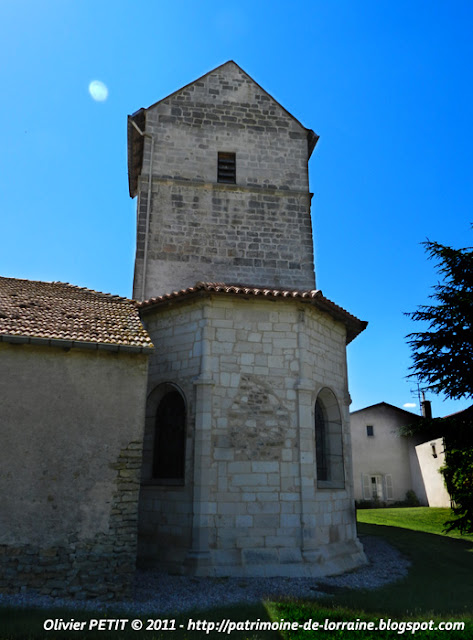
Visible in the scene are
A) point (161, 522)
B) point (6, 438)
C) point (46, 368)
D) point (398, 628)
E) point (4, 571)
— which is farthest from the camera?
point (161, 522)

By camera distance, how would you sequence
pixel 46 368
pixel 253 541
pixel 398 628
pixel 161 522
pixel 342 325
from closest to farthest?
pixel 398 628, pixel 46 368, pixel 253 541, pixel 161 522, pixel 342 325

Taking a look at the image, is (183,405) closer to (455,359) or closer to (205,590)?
(205,590)

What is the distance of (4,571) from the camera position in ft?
20.4

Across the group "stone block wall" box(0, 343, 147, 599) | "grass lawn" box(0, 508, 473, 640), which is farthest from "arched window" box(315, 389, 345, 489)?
"stone block wall" box(0, 343, 147, 599)

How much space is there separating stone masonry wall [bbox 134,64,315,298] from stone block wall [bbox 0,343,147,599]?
5119 mm

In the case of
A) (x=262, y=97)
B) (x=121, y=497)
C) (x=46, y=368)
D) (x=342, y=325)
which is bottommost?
(x=121, y=497)

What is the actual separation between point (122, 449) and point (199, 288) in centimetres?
335

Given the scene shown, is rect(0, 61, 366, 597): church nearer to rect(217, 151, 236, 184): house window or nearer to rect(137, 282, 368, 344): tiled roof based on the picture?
rect(137, 282, 368, 344): tiled roof

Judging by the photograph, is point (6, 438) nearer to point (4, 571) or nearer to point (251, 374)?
point (4, 571)

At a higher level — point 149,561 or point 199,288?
point 199,288

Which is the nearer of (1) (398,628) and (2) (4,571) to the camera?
(1) (398,628)

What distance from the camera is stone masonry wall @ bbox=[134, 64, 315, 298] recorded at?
12.9 meters

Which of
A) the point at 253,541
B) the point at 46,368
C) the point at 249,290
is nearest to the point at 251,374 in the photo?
the point at 249,290

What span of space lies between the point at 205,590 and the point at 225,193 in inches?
395
